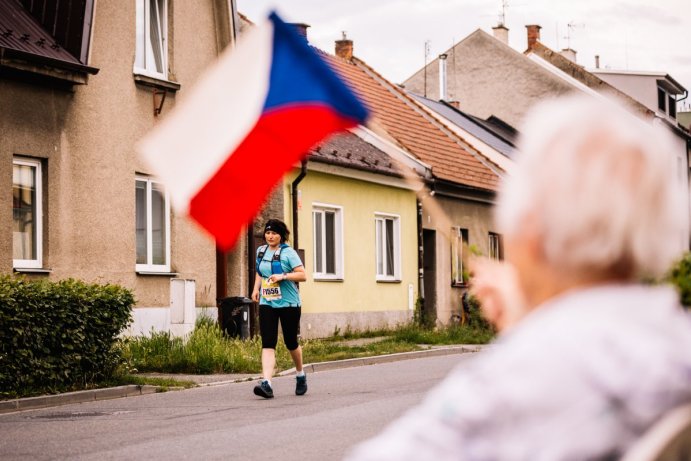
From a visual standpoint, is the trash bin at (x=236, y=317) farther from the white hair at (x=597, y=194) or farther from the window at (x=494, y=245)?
the white hair at (x=597, y=194)

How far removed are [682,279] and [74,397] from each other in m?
11.7

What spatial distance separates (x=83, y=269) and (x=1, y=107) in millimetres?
2991

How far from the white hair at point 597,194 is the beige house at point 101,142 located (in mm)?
16382

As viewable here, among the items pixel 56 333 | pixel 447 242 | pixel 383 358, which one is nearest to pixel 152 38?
pixel 383 358

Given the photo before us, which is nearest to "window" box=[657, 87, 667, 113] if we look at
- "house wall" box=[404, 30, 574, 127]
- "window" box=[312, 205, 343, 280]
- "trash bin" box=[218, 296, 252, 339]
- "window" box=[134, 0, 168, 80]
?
"house wall" box=[404, 30, 574, 127]

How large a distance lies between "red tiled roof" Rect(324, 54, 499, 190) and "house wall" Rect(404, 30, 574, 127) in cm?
908

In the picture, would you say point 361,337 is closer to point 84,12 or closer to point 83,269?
point 83,269

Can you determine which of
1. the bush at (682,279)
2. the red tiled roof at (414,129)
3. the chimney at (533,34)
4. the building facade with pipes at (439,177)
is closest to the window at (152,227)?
the building facade with pipes at (439,177)

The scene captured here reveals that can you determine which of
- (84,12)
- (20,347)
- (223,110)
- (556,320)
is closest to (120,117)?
(84,12)

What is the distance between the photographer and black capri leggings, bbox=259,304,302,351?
14.1 metres

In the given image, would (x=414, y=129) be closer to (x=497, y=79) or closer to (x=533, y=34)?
(x=497, y=79)

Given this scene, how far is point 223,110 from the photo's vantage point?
132 inches

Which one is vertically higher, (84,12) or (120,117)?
(84,12)

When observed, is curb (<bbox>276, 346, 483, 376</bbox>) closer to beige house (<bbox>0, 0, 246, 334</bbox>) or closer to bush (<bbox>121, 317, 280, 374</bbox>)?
bush (<bbox>121, 317, 280, 374</bbox>)
